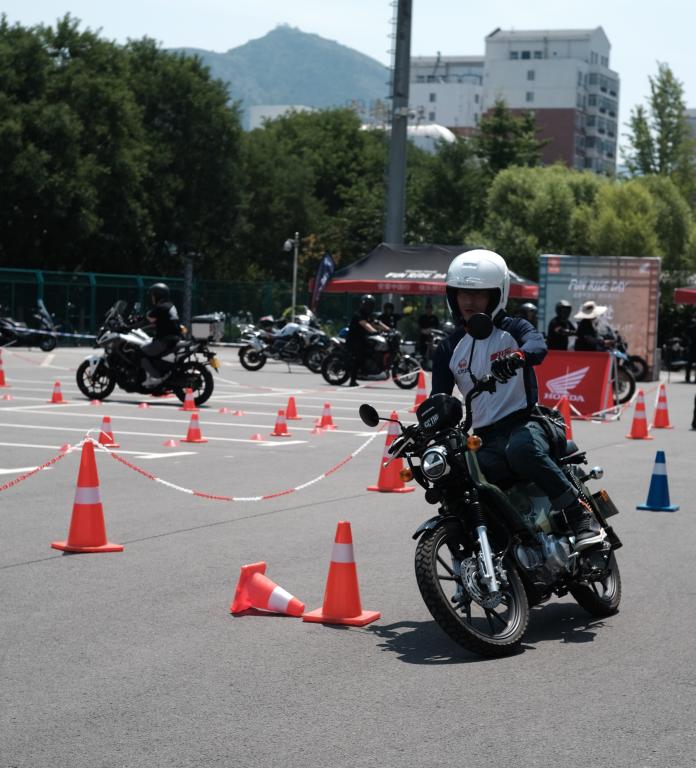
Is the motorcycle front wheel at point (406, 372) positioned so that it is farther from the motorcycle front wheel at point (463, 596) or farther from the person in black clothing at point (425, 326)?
the motorcycle front wheel at point (463, 596)

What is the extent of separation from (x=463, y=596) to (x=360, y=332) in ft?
75.6

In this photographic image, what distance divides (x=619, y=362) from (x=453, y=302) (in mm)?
18383

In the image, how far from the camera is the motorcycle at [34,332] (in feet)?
132

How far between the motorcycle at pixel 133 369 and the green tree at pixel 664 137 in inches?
2325

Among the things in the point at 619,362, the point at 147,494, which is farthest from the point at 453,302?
the point at 619,362

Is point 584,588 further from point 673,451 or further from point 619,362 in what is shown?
point 619,362

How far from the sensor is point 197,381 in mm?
22047

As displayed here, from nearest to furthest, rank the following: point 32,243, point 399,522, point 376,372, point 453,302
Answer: point 453,302, point 399,522, point 376,372, point 32,243

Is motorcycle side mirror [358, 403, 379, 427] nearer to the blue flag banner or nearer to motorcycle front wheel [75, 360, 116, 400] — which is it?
motorcycle front wheel [75, 360, 116, 400]

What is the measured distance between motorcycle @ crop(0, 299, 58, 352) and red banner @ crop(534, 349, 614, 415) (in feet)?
70.8

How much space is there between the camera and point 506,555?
654 centimetres

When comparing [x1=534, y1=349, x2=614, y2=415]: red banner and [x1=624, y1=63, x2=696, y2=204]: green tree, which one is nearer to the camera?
[x1=534, y1=349, x2=614, y2=415]: red banner

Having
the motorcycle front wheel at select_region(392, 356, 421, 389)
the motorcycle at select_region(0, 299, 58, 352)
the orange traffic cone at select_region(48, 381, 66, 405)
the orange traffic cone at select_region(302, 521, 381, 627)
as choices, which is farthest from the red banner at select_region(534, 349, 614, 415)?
the motorcycle at select_region(0, 299, 58, 352)

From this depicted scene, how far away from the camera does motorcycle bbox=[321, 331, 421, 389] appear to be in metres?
29.4
